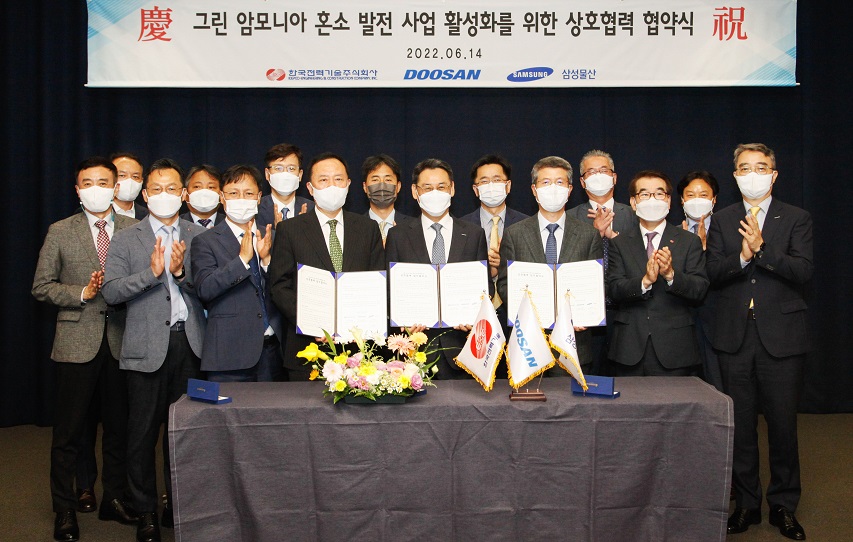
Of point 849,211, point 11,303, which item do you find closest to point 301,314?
point 11,303

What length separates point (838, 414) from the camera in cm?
613

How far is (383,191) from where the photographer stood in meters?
4.36

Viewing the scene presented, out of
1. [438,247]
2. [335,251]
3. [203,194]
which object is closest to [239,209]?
[335,251]

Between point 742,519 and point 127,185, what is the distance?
12.5 ft

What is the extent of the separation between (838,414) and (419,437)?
4781 mm

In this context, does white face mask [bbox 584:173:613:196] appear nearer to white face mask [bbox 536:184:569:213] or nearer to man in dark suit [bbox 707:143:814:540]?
white face mask [bbox 536:184:569:213]

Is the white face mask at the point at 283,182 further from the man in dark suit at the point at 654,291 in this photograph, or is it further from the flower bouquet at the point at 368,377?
the man in dark suit at the point at 654,291

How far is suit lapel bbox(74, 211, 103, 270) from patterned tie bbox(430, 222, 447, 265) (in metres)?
1.74

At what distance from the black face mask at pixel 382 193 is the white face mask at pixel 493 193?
0.54 meters

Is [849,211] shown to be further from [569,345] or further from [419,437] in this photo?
[419,437]

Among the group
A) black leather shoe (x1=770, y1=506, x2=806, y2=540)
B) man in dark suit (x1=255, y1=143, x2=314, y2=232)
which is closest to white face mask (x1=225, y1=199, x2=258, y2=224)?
man in dark suit (x1=255, y1=143, x2=314, y2=232)

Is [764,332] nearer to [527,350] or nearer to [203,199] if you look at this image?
[527,350]

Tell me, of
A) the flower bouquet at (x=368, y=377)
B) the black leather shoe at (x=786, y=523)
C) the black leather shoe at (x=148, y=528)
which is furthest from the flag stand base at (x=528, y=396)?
the black leather shoe at (x=148, y=528)

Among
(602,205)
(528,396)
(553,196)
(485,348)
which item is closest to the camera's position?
(528,396)
